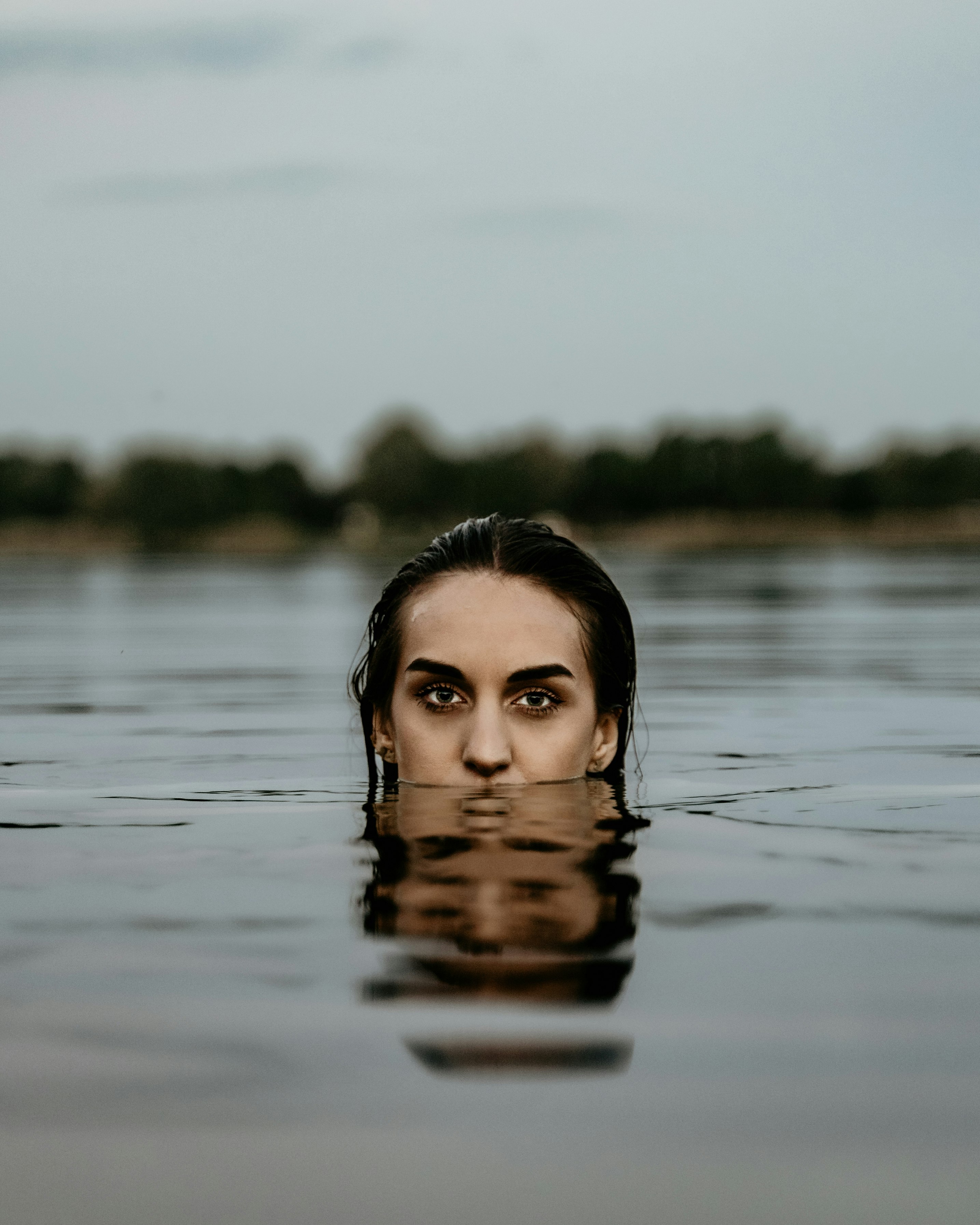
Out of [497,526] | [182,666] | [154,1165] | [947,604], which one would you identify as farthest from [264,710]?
[947,604]

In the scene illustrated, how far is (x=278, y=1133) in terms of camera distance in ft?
6.65

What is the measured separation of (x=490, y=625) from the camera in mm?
4375

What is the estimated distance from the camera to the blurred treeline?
66.6 meters

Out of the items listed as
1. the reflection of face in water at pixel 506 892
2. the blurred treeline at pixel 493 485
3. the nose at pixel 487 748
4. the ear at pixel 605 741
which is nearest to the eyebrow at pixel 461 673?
the nose at pixel 487 748

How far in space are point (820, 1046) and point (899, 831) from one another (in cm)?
226

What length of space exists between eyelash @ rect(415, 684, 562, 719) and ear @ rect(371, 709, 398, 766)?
44 cm

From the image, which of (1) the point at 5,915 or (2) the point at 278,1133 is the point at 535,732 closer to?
(1) the point at 5,915

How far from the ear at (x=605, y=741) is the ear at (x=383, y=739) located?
554 millimetres

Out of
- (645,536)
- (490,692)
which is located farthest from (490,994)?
(645,536)

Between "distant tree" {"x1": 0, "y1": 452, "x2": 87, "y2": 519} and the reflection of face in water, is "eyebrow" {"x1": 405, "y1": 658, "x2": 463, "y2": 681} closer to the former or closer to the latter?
the reflection of face in water

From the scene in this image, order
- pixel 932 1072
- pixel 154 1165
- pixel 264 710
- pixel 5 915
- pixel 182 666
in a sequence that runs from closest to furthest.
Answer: pixel 154 1165 → pixel 932 1072 → pixel 5 915 → pixel 264 710 → pixel 182 666

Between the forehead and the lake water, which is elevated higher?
the forehead

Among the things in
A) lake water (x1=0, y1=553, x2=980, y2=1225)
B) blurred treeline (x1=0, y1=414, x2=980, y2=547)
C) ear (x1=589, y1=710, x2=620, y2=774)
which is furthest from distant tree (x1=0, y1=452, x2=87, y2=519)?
ear (x1=589, y1=710, x2=620, y2=774)

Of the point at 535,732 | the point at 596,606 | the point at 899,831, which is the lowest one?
the point at 899,831
